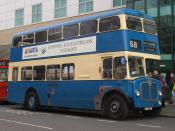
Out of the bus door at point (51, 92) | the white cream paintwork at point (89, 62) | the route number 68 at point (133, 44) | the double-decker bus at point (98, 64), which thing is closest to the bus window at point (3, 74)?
the double-decker bus at point (98, 64)

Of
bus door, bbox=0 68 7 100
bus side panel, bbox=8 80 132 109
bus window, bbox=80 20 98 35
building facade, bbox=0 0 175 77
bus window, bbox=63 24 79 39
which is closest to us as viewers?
bus side panel, bbox=8 80 132 109

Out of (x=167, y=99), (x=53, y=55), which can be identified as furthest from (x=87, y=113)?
(x=167, y=99)

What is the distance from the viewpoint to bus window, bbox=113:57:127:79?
1680 cm

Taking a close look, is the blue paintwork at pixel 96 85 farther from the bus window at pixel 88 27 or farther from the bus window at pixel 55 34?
the bus window at pixel 55 34

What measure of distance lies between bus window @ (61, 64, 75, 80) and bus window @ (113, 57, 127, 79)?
295cm

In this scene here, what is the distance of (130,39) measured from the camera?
17094 millimetres

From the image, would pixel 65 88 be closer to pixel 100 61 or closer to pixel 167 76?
pixel 100 61

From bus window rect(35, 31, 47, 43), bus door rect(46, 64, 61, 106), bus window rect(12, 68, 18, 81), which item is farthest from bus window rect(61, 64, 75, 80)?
bus window rect(12, 68, 18, 81)

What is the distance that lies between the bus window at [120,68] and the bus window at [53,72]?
13.7 feet

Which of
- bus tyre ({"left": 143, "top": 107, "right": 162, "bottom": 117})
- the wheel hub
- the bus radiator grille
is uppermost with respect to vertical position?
the bus radiator grille

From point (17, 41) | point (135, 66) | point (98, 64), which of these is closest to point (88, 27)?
point (98, 64)

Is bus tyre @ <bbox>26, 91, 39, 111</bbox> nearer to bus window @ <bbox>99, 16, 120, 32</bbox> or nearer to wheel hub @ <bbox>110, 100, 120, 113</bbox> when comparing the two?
wheel hub @ <bbox>110, 100, 120, 113</bbox>

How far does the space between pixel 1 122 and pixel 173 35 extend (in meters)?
13.1

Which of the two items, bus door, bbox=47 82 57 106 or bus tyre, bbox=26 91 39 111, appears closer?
bus door, bbox=47 82 57 106
